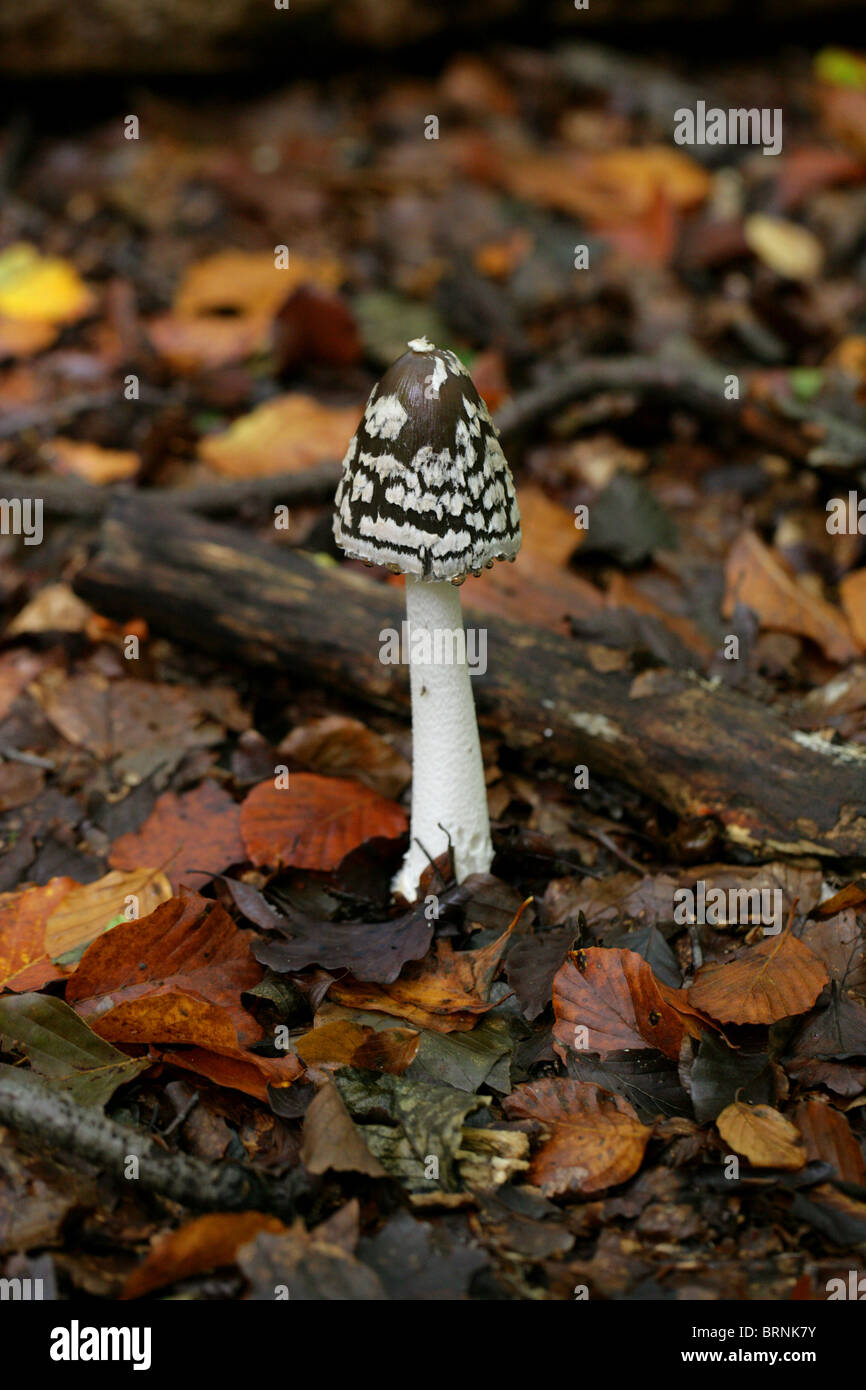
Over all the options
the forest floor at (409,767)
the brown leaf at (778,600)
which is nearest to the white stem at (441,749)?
the forest floor at (409,767)

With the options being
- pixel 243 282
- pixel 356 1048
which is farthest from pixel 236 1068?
pixel 243 282

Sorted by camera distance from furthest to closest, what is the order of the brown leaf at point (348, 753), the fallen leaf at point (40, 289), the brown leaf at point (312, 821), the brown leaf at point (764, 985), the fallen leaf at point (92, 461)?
the fallen leaf at point (40, 289)
the fallen leaf at point (92, 461)
the brown leaf at point (348, 753)
the brown leaf at point (312, 821)
the brown leaf at point (764, 985)

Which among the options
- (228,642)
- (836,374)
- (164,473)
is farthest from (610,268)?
(228,642)

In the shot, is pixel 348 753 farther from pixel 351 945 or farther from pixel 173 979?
pixel 173 979

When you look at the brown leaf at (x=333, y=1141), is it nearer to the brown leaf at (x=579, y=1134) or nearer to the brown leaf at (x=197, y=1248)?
the brown leaf at (x=197, y=1248)

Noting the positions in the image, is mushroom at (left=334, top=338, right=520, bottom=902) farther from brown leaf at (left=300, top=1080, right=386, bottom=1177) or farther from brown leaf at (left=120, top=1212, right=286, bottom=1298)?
brown leaf at (left=120, top=1212, right=286, bottom=1298)

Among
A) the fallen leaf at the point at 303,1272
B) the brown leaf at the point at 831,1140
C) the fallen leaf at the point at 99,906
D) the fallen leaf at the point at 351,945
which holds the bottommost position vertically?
the fallen leaf at the point at 303,1272
